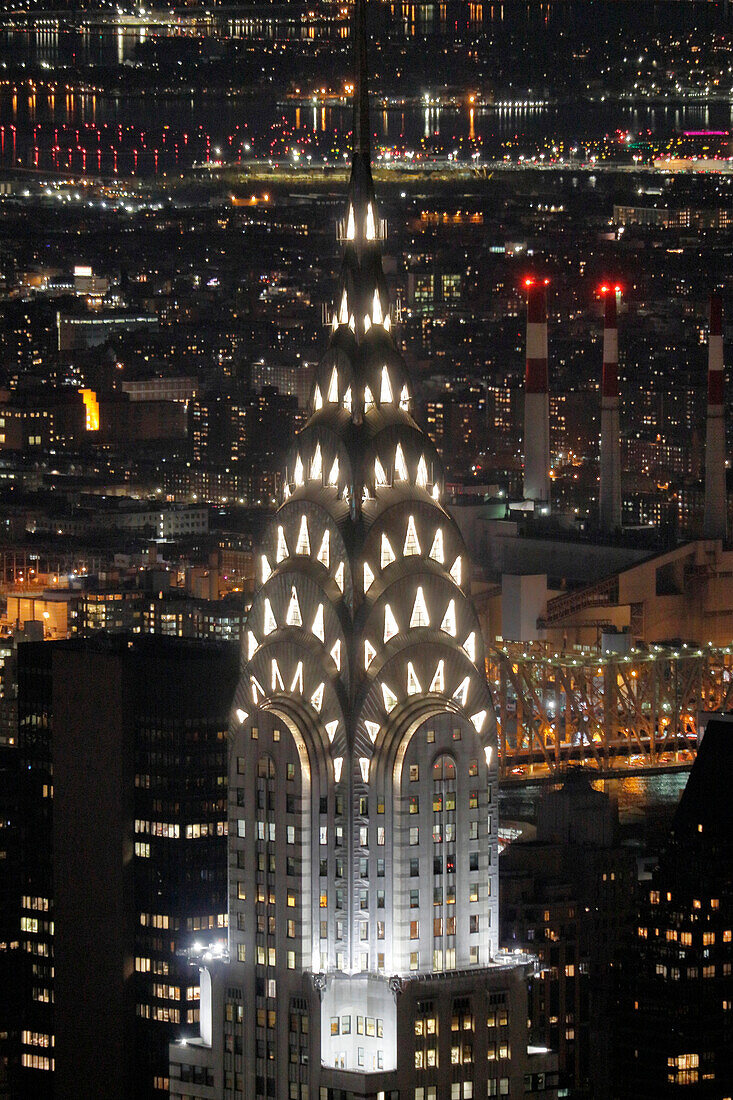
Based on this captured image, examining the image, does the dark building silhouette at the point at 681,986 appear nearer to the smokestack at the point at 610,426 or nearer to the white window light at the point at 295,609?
the white window light at the point at 295,609

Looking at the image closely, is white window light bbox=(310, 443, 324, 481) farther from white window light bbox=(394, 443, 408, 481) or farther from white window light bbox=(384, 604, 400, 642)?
white window light bbox=(384, 604, 400, 642)

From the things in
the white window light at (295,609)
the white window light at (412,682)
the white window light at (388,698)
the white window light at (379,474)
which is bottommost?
the white window light at (388,698)

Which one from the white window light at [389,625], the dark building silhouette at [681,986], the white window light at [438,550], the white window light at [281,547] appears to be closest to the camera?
the white window light at [389,625]

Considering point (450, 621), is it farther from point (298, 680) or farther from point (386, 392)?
point (386, 392)

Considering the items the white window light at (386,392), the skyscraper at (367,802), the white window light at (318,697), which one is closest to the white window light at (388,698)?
the skyscraper at (367,802)

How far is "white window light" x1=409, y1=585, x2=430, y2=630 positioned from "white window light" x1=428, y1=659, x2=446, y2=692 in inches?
11.1

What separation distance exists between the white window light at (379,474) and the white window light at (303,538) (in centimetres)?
53

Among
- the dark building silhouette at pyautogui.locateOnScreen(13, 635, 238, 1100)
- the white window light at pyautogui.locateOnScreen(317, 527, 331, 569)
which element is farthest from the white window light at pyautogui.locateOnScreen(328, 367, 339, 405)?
the dark building silhouette at pyautogui.locateOnScreen(13, 635, 238, 1100)

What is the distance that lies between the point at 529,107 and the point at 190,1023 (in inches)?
1350

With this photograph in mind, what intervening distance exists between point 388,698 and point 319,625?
657 millimetres

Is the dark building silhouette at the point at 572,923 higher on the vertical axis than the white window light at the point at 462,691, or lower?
lower

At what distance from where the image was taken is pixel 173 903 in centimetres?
3316

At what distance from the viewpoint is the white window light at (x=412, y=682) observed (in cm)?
2572

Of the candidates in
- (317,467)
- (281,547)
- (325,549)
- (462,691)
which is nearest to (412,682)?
(462,691)
